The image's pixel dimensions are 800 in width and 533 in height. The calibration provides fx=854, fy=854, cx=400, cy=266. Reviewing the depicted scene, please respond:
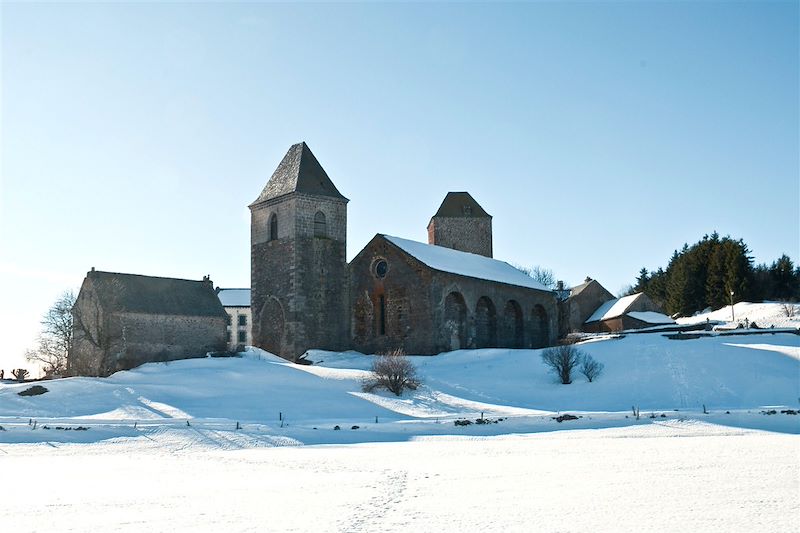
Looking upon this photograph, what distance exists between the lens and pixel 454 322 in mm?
47938

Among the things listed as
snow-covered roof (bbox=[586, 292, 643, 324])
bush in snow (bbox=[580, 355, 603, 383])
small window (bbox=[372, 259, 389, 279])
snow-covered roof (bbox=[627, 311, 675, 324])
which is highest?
small window (bbox=[372, 259, 389, 279])

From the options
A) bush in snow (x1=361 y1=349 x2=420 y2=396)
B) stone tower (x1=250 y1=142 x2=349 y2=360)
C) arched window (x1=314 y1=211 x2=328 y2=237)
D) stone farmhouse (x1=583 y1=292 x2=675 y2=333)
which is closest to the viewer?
bush in snow (x1=361 y1=349 x2=420 y2=396)

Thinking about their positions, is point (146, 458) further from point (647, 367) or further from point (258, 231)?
point (258, 231)

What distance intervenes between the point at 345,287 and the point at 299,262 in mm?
3440

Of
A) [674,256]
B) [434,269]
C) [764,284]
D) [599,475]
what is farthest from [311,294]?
[674,256]

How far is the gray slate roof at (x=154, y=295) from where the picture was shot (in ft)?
152

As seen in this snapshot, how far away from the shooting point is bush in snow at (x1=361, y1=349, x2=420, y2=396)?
1481 inches

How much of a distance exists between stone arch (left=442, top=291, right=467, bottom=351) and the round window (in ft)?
13.9

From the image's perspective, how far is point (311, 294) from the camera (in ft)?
164

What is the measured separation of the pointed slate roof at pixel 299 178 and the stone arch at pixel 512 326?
12471 millimetres

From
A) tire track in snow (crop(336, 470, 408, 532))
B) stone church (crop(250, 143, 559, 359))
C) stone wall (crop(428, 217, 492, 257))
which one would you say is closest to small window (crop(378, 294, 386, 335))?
stone church (crop(250, 143, 559, 359))

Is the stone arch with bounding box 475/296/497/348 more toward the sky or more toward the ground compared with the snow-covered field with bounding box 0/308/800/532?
more toward the sky

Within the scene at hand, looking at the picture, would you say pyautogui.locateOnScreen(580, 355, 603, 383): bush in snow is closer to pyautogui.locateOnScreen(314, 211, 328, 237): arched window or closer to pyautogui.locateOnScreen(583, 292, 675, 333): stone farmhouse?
pyautogui.locateOnScreen(314, 211, 328, 237): arched window

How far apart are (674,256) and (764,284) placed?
15.1 metres
